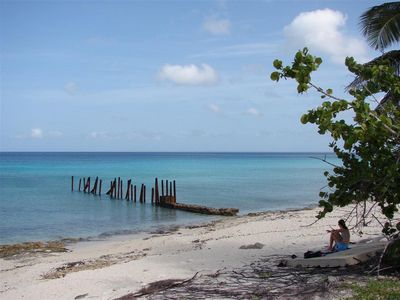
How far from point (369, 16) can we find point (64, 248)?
13049 millimetres

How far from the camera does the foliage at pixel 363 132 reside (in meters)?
7.30

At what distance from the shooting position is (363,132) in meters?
7.28

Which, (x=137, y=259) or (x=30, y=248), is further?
(x=30, y=248)

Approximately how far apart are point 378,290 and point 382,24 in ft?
26.1

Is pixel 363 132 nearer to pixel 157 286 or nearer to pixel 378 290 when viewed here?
pixel 378 290

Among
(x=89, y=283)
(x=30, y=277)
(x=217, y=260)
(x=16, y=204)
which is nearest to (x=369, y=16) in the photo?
(x=217, y=260)

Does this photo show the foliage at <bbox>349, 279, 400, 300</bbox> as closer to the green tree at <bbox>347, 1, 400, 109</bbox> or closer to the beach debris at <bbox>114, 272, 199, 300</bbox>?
the beach debris at <bbox>114, 272, 199, 300</bbox>

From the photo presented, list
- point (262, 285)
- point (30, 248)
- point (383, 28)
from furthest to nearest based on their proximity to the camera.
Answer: point (30, 248), point (383, 28), point (262, 285)

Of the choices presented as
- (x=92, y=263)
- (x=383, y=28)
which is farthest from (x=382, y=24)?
(x=92, y=263)

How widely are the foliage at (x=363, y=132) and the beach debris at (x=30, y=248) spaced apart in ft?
40.2

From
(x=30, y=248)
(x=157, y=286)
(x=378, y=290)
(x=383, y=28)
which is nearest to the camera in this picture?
(x=378, y=290)

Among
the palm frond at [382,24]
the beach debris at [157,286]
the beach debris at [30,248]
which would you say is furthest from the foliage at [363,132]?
the beach debris at [30,248]

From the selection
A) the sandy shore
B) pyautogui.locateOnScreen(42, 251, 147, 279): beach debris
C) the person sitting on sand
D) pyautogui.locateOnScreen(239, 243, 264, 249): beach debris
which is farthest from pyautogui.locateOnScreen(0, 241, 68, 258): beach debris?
the person sitting on sand

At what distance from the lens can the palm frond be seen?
491 inches
